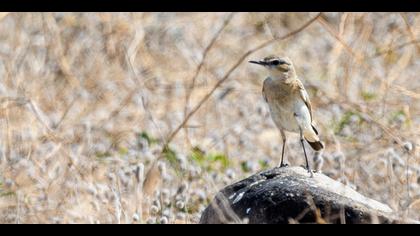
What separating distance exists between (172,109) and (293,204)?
6.45 m

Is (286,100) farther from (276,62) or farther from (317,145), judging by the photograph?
(317,145)

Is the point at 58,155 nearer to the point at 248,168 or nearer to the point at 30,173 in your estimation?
the point at 30,173

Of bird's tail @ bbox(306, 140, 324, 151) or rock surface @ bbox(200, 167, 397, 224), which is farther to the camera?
bird's tail @ bbox(306, 140, 324, 151)

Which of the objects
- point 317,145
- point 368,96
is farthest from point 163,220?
point 368,96

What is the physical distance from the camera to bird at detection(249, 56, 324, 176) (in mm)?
7977

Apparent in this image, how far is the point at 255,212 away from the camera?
5883mm

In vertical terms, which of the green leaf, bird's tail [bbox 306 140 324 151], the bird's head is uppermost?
the bird's head

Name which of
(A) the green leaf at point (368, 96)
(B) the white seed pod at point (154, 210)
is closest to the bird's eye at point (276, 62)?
(B) the white seed pod at point (154, 210)

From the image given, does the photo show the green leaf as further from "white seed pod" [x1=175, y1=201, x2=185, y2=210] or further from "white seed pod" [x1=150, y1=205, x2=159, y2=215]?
"white seed pod" [x1=150, y1=205, x2=159, y2=215]

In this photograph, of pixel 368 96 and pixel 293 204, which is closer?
pixel 293 204

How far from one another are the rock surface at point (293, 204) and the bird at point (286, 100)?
162 cm

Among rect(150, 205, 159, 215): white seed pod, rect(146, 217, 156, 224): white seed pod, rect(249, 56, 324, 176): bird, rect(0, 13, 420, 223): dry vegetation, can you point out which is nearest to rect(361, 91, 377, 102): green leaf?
rect(0, 13, 420, 223): dry vegetation

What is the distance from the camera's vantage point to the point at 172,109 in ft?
39.7

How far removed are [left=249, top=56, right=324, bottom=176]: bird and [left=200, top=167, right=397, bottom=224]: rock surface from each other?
162cm
